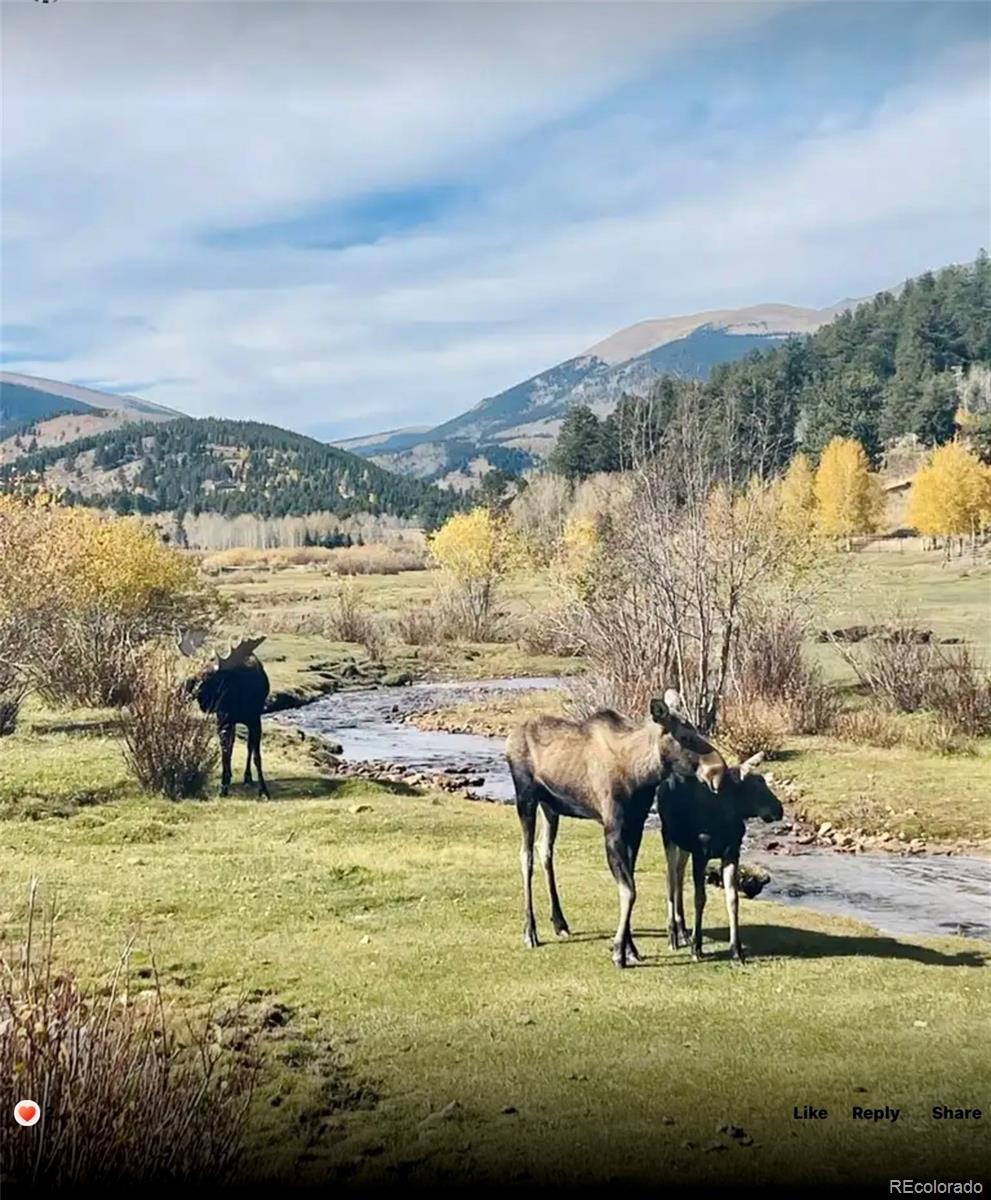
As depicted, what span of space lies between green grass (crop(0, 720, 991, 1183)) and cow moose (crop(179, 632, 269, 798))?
293 cm

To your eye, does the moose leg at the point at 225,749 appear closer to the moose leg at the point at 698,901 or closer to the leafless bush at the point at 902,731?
the moose leg at the point at 698,901

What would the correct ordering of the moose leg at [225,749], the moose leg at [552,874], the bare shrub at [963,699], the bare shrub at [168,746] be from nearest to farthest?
the moose leg at [552,874]
the bare shrub at [168,746]
the moose leg at [225,749]
the bare shrub at [963,699]

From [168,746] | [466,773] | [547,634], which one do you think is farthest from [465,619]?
[168,746]

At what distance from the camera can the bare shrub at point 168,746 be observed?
17.2 meters

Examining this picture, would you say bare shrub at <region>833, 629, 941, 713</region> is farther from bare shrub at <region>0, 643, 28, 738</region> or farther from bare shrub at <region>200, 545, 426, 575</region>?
bare shrub at <region>200, 545, 426, 575</region>

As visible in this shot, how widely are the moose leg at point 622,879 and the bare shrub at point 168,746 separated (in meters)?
9.14

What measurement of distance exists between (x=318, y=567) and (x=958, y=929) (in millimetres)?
101198

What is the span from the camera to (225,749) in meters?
17.9

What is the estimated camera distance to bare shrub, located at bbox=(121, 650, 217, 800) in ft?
56.3

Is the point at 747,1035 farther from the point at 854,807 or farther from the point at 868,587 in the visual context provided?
the point at 868,587

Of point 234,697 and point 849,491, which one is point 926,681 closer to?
point 234,697

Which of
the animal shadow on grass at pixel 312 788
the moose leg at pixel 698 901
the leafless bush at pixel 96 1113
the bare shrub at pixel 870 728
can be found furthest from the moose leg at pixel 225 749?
the bare shrub at pixel 870 728

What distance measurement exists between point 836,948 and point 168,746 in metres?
10.2

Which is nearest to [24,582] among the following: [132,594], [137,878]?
[132,594]
